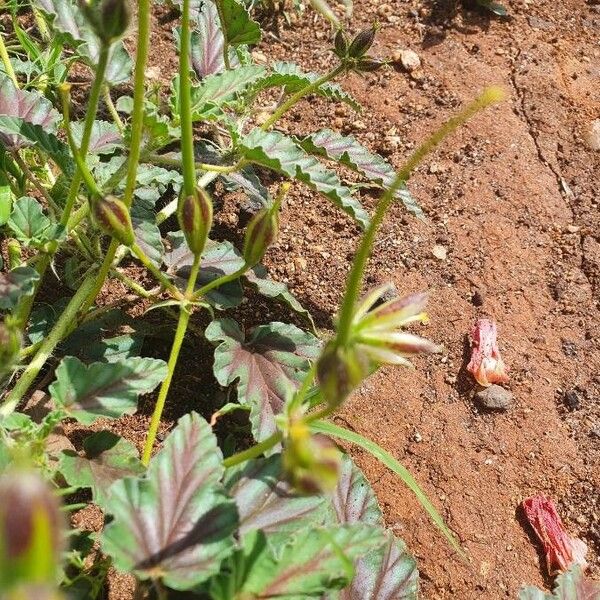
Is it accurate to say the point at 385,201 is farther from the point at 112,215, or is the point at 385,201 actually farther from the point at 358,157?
the point at 358,157

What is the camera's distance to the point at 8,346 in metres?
1.62

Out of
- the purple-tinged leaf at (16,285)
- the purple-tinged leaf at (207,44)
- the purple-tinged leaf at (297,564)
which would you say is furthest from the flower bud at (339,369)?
the purple-tinged leaf at (207,44)

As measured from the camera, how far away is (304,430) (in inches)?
48.6

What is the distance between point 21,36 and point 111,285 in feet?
3.00

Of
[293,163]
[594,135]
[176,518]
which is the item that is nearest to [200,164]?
[293,163]

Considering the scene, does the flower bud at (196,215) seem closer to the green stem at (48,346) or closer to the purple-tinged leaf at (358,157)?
the green stem at (48,346)

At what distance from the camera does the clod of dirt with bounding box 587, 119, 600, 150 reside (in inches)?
121

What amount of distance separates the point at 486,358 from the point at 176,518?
1.30 m

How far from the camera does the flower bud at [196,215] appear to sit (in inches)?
68.8

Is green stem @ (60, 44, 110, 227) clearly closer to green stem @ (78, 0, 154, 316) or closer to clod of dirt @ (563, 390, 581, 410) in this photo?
green stem @ (78, 0, 154, 316)

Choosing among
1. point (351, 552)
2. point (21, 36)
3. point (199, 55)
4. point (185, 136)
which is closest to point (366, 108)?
point (199, 55)

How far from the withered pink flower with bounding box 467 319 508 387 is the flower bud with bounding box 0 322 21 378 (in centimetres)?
137

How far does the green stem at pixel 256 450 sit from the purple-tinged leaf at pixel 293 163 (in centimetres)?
80

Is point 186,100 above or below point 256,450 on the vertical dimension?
above
